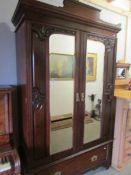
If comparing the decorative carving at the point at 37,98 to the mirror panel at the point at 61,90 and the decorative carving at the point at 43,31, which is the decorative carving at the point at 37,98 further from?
the decorative carving at the point at 43,31

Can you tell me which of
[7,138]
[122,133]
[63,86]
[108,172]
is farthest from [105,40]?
[108,172]

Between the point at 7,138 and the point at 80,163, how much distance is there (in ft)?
3.12

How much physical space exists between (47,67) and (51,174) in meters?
1.13

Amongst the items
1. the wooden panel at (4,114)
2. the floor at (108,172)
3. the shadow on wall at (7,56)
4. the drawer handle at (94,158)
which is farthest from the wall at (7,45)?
the floor at (108,172)

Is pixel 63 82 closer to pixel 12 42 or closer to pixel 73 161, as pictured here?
pixel 12 42

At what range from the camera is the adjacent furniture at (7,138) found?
1225 mm

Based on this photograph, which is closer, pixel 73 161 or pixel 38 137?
pixel 38 137

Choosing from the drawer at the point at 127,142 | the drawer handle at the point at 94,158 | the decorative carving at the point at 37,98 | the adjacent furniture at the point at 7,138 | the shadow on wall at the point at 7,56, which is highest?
the shadow on wall at the point at 7,56

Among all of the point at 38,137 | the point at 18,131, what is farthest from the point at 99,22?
the point at 18,131

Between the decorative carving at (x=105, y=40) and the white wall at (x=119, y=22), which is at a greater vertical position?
the white wall at (x=119, y=22)

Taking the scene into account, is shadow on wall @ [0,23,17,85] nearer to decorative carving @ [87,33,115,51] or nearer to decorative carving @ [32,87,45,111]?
decorative carving @ [32,87,45,111]

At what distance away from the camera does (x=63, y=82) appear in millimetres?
1594

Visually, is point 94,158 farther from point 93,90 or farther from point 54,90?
point 54,90

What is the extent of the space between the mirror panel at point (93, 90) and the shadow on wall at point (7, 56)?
84 centimetres
